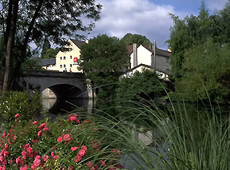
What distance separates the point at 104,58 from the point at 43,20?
25837 millimetres

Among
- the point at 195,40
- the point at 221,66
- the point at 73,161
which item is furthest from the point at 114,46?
the point at 73,161

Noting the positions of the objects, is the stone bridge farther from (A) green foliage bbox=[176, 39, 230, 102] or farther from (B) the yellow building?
(A) green foliage bbox=[176, 39, 230, 102]

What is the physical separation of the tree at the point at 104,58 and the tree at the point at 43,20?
2429cm

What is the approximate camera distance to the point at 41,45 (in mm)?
11773

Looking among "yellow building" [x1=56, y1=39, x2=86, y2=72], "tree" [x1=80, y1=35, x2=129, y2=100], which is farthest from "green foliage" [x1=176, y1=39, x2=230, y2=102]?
"yellow building" [x1=56, y1=39, x2=86, y2=72]

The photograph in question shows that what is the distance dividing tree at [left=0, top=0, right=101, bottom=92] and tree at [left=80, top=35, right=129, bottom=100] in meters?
24.3

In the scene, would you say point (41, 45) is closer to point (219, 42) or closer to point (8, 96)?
point (8, 96)

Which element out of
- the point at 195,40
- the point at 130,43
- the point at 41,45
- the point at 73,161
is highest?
the point at 130,43

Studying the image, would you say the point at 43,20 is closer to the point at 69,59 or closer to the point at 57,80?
the point at 57,80

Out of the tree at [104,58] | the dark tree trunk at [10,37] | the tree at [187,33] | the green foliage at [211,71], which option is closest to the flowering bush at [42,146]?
the dark tree trunk at [10,37]

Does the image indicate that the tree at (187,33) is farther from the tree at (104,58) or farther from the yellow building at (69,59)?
the yellow building at (69,59)

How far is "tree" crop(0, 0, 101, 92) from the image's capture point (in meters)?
10.9

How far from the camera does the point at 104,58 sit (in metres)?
37.2

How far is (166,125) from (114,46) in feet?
120
